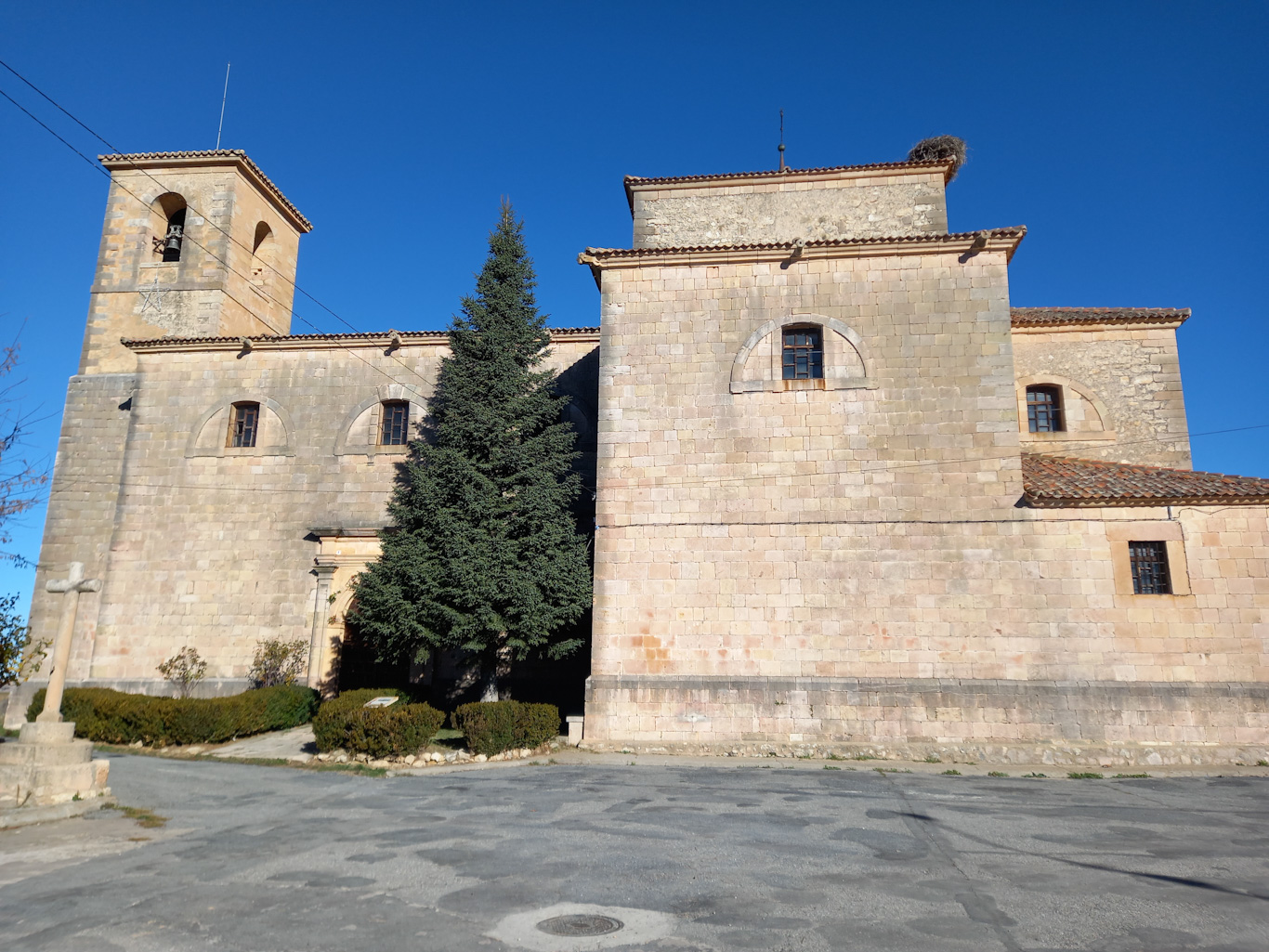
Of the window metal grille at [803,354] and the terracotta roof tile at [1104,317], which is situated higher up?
the terracotta roof tile at [1104,317]

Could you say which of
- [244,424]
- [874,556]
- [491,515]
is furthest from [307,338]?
[874,556]

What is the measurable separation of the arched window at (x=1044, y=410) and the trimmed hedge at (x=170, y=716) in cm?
1757

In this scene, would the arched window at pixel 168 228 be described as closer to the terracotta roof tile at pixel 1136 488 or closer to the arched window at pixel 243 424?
the arched window at pixel 243 424

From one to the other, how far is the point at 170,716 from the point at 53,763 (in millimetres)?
6860

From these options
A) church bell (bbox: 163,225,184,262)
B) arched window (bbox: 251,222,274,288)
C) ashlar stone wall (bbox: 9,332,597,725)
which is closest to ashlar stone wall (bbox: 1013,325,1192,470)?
ashlar stone wall (bbox: 9,332,597,725)

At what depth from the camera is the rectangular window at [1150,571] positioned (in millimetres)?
13859

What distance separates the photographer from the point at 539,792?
1019cm

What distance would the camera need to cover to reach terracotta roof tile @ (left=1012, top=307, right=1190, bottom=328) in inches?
702

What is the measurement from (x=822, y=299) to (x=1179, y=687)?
30.2 ft

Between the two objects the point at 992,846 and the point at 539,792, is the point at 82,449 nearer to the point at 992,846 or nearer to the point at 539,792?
the point at 539,792

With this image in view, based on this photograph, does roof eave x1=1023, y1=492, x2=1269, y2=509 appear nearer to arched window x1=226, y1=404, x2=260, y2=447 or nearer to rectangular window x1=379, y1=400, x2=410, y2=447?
rectangular window x1=379, y1=400, x2=410, y2=447

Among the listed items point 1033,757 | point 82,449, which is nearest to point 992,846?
point 1033,757

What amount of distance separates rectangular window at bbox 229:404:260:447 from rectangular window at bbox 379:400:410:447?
3.30 metres

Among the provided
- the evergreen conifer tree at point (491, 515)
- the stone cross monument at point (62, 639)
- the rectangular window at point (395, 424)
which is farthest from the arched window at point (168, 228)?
the stone cross monument at point (62, 639)
